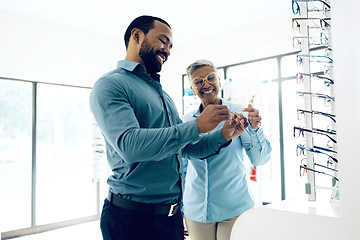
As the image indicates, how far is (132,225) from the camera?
110 centimetres

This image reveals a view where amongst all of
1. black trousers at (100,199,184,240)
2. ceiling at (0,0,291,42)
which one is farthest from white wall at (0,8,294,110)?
black trousers at (100,199,184,240)

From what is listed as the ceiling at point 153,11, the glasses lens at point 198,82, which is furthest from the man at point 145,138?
the ceiling at point 153,11

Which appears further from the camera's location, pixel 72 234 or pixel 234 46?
pixel 234 46

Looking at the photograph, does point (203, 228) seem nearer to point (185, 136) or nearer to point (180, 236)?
point (180, 236)

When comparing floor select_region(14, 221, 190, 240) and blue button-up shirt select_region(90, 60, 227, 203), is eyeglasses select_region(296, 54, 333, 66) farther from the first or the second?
floor select_region(14, 221, 190, 240)

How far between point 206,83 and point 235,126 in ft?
1.66

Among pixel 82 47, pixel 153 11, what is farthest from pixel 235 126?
pixel 82 47

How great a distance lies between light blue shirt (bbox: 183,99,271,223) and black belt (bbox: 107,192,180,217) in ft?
1.41

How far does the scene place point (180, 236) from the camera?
123 cm

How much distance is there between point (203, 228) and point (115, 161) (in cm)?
68

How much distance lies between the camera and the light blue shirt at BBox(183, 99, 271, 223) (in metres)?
1.53

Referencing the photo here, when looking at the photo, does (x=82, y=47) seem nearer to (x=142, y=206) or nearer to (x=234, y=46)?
(x=234, y=46)

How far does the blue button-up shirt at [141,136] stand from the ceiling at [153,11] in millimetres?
2617

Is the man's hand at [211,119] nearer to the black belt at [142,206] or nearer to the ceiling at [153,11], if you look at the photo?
the black belt at [142,206]
